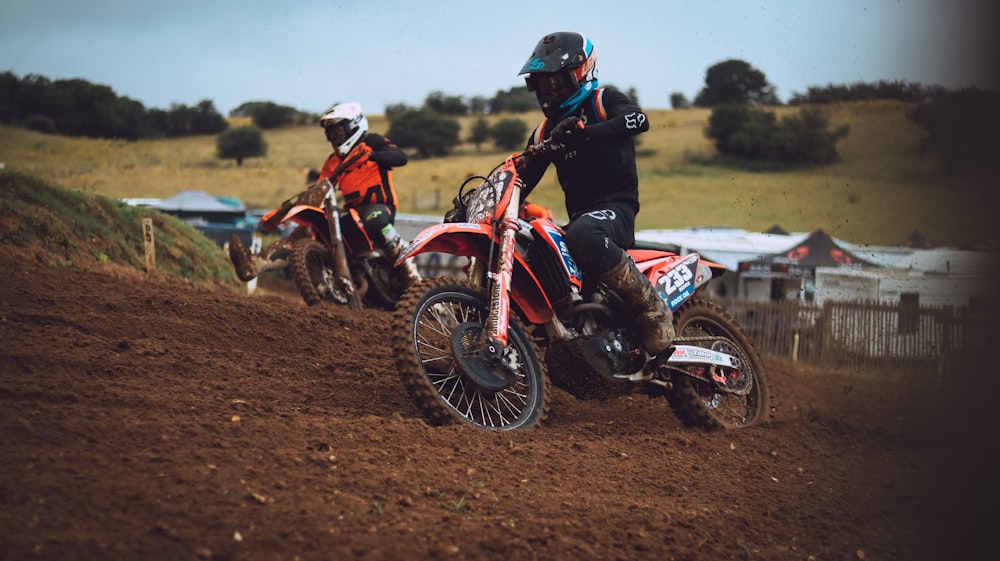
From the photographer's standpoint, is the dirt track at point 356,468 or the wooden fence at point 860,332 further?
the wooden fence at point 860,332

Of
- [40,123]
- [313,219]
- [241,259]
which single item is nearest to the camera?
[241,259]

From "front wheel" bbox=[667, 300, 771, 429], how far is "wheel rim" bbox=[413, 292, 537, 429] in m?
1.45

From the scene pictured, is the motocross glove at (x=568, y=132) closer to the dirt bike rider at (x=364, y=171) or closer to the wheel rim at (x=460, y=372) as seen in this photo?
the wheel rim at (x=460, y=372)

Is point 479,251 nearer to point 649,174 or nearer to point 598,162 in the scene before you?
point 598,162

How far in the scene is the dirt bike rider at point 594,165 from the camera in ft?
18.9

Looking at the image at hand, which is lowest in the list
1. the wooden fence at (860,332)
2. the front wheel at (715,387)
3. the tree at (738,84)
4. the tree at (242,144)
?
the wooden fence at (860,332)

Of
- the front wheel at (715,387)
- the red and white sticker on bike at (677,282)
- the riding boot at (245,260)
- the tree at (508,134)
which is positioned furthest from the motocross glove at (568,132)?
the tree at (508,134)

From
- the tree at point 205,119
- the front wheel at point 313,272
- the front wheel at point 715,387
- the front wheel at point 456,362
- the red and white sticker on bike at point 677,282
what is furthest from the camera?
the tree at point 205,119

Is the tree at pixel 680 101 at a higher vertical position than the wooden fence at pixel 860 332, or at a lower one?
higher

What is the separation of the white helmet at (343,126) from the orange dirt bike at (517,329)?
5.07m

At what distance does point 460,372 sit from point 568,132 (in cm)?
159

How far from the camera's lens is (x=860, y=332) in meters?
19.3

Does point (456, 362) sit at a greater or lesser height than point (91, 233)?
lesser

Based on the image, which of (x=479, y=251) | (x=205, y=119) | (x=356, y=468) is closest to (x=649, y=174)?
(x=205, y=119)
